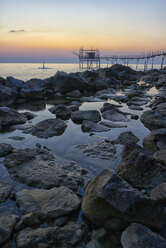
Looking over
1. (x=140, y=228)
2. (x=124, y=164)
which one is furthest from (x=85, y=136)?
(x=140, y=228)

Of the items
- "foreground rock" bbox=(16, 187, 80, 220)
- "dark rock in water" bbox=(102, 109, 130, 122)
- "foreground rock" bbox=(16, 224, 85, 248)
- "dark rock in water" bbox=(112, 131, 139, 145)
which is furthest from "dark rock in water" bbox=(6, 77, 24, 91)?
"foreground rock" bbox=(16, 224, 85, 248)

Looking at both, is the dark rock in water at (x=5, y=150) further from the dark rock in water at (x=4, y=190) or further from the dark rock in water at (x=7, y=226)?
the dark rock in water at (x=7, y=226)

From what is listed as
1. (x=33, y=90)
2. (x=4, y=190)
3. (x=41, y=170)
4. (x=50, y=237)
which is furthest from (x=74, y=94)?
(x=50, y=237)

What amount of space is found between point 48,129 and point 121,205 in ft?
16.8

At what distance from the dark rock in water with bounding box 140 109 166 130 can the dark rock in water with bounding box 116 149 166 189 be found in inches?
152

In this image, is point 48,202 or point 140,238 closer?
point 140,238

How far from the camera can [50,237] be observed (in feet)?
8.75

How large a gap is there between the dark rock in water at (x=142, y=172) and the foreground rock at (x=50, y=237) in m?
1.59

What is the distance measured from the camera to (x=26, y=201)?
3.41 metres

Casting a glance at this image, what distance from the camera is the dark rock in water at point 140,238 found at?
2379mm

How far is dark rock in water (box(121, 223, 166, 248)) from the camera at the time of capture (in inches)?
93.7

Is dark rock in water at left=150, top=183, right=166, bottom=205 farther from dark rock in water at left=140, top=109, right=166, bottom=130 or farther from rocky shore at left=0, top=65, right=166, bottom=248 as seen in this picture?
dark rock in water at left=140, top=109, right=166, bottom=130

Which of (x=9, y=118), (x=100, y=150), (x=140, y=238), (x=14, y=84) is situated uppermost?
(x=14, y=84)

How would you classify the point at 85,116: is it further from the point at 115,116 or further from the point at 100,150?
the point at 100,150
